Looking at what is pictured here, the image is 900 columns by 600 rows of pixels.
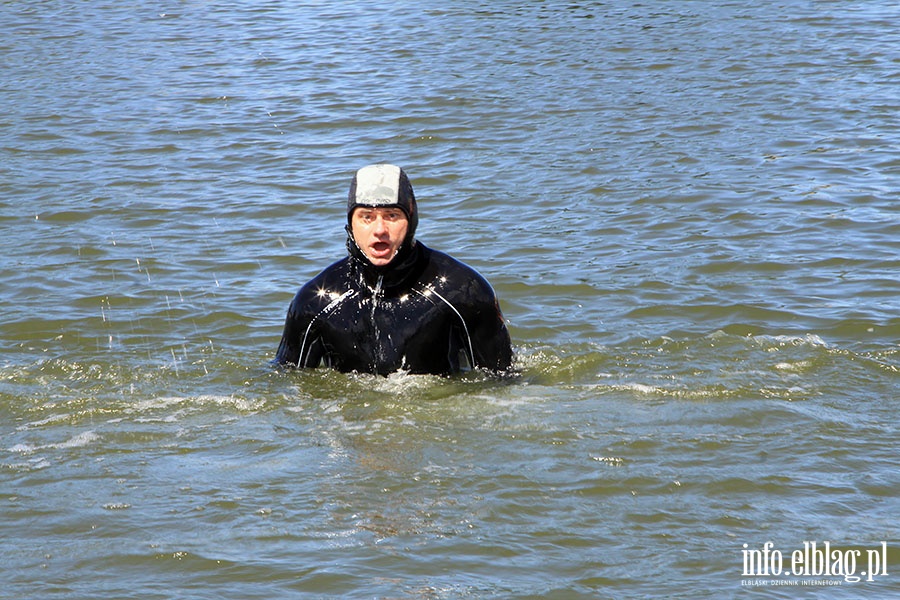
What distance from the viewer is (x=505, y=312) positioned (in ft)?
32.3

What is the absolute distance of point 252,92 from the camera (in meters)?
18.3

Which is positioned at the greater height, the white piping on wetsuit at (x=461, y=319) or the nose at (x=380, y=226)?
the nose at (x=380, y=226)

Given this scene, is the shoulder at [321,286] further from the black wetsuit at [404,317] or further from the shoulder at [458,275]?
the shoulder at [458,275]

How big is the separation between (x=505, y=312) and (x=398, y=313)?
2301 mm

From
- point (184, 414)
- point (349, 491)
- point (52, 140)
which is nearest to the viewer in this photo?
point (349, 491)

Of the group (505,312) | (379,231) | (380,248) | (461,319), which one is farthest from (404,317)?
(505,312)

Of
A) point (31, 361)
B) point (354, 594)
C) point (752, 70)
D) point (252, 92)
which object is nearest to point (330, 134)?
point (252, 92)

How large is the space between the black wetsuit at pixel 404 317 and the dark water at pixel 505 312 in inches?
6.9

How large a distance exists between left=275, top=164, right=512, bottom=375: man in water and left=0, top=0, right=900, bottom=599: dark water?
0.60 feet

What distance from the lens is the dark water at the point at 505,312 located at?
579 cm

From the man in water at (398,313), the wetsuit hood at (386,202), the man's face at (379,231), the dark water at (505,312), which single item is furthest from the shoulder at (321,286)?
the dark water at (505,312)

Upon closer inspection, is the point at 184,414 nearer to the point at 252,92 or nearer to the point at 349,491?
the point at 349,491

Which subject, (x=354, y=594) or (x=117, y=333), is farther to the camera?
(x=117, y=333)

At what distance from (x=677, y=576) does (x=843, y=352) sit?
11.6 ft
